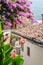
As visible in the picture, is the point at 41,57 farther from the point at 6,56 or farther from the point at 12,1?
the point at 6,56

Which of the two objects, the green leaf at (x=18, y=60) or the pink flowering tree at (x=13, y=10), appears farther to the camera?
the pink flowering tree at (x=13, y=10)

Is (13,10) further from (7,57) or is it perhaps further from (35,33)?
(35,33)

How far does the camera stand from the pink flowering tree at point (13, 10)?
9490 mm

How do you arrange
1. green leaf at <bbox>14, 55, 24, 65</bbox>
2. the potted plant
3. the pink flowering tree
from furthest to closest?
1. the pink flowering tree
2. green leaf at <bbox>14, 55, 24, 65</bbox>
3. the potted plant

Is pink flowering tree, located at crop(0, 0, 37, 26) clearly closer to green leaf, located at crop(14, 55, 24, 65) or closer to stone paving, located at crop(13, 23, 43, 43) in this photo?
stone paving, located at crop(13, 23, 43, 43)

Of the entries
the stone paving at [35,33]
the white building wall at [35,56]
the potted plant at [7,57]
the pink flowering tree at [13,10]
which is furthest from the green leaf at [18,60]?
the white building wall at [35,56]

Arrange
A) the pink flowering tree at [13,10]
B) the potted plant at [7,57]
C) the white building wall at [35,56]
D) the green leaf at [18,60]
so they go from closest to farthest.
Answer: the potted plant at [7,57] < the green leaf at [18,60] < the pink flowering tree at [13,10] < the white building wall at [35,56]

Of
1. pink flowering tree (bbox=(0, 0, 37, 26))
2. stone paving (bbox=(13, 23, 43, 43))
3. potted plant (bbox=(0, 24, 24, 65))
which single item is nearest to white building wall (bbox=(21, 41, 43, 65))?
stone paving (bbox=(13, 23, 43, 43))

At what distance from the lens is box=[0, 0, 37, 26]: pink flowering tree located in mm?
9490

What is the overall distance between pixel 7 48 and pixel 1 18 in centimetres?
511

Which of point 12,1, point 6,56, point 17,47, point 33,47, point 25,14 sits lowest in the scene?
point 17,47

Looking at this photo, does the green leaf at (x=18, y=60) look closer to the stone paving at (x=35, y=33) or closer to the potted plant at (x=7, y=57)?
the potted plant at (x=7, y=57)

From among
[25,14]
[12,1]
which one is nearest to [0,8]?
[12,1]

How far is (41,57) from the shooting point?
48.9 ft
